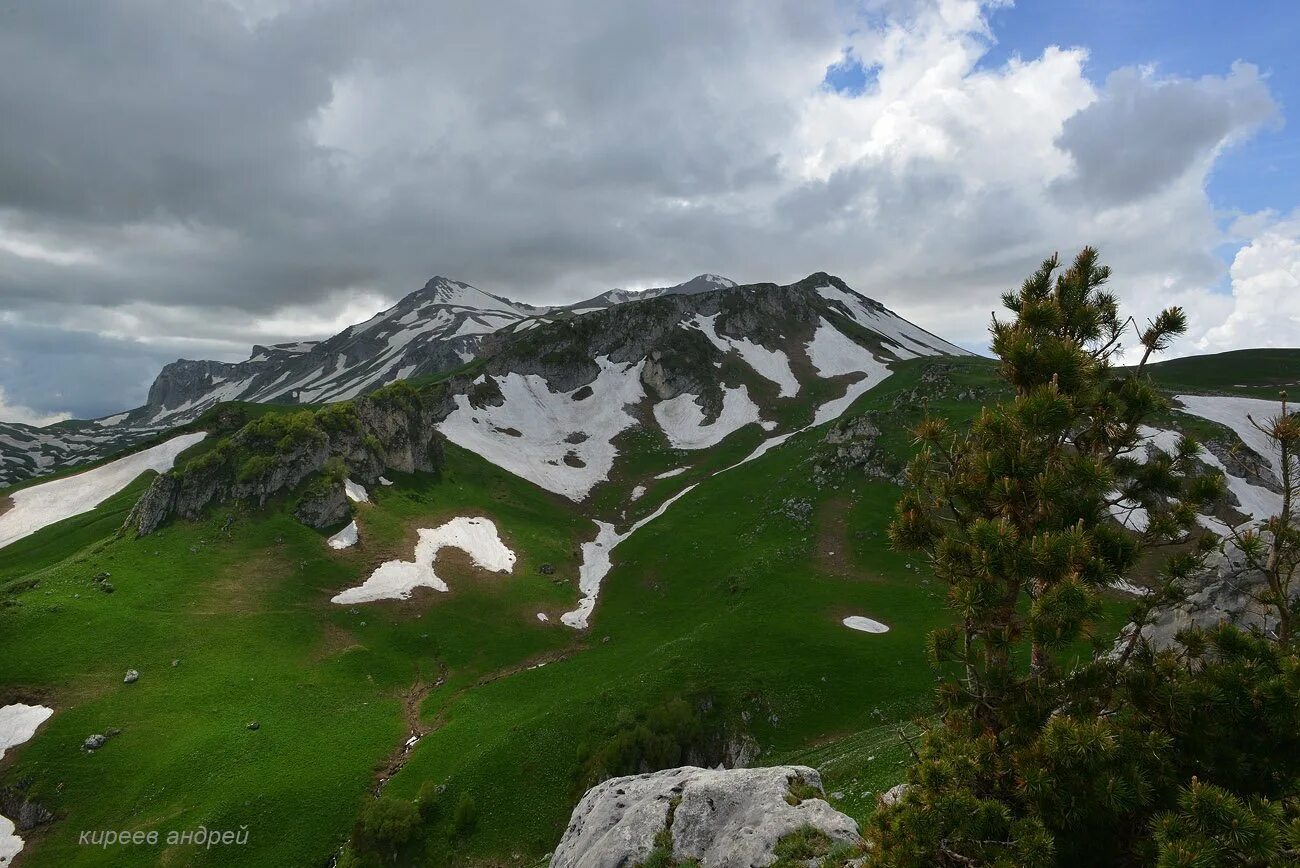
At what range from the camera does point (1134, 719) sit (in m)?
9.14

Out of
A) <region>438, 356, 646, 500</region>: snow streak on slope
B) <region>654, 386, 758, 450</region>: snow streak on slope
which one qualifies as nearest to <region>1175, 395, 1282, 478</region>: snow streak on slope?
<region>654, 386, 758, 450</region>: snow streak on slope

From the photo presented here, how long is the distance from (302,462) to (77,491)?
67.3 m

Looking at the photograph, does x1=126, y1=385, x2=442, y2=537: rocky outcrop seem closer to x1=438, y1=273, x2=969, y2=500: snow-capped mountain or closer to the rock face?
x1=438, y1=273, x2=969, y2=500: snow-capped mountain

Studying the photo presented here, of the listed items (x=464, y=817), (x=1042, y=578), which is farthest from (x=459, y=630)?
(x=1042, y=578)

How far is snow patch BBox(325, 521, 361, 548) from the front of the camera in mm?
68625

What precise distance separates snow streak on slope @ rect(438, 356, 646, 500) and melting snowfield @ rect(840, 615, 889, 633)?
2347 inches

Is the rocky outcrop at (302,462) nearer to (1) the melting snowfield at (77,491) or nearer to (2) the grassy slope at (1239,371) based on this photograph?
(1) the melting snowfield at (77,491)

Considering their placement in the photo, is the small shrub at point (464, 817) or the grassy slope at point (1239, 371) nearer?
the small shrub at point (464, 817)

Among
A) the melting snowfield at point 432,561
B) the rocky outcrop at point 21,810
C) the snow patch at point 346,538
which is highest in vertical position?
the snow patch at point 346,538

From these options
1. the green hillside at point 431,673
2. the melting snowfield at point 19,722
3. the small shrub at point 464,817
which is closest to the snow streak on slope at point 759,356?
the green hillside at point 431,673

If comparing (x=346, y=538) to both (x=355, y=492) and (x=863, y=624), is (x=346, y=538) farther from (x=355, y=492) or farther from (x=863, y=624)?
(x=863, y=624)

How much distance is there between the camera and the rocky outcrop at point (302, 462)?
66125mm

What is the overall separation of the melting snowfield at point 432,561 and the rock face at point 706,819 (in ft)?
172

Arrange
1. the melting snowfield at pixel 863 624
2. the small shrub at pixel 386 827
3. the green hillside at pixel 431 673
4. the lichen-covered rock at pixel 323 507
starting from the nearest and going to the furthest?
the small shrub at pixel 386 827, the green hillside at pixel 431 673, the melting snowfield at pixel 863 624, the lichen-covered rock at pixel 323 507
